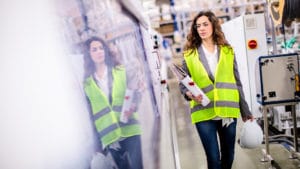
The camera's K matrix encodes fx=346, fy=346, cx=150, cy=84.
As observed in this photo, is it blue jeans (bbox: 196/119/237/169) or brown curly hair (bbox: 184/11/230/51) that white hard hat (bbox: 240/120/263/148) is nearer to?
blue jeans (bbox: 196/119/237/169)

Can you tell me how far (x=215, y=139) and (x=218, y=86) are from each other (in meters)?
0.43

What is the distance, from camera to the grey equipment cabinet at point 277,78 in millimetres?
3889

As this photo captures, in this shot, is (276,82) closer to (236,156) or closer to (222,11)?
(236,156)

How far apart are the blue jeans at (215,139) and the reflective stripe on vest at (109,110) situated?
2065 millimetres

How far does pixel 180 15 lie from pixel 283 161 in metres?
7.35

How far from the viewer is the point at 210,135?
9.11 feet

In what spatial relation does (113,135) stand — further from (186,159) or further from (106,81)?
(186,159)

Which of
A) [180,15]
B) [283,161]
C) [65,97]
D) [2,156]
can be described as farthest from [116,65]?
[180,15]

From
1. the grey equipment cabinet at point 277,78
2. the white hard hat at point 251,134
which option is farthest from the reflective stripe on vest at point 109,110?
the grey equipment cabinet at point 277,78

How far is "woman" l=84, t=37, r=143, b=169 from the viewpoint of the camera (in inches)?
25.8

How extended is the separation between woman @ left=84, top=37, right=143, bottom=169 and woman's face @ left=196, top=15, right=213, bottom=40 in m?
2.13

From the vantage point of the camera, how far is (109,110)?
0.69m

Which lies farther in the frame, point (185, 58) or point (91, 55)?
point (185, 58)

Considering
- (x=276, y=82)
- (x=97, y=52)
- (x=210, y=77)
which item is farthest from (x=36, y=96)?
(x=276, y=82)
